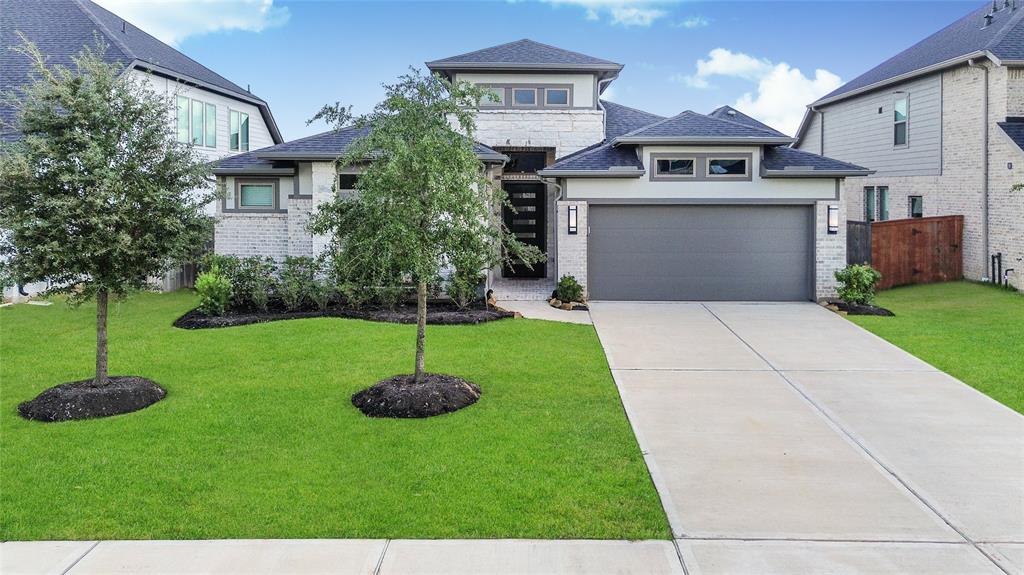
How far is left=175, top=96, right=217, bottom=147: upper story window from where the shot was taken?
23172 mm

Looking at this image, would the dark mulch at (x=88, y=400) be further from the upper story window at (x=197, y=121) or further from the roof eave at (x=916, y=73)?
the roof eave at (x=916, y=73)

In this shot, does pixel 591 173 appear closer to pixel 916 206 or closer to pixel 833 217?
pixel 833 217

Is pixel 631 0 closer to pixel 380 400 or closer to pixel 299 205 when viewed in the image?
pixel 299 205

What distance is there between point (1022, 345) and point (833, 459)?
7307mm

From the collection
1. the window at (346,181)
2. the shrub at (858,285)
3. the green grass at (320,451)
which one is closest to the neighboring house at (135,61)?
the window at (346,181)

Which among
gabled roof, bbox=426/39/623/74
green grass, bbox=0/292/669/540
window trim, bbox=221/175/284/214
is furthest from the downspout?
window trim, bbox=221/175/284/214

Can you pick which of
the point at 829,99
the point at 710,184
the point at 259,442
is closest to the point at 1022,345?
the point at 710,184

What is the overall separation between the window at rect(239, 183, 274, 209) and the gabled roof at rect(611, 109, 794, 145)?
7708 millimetres

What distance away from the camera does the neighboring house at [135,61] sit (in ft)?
72.2

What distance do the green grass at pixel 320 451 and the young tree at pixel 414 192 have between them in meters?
1.57

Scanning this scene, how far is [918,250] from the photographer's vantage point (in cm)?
2064

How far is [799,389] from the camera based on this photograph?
10469 millimetres

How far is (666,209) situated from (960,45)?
33.9ft

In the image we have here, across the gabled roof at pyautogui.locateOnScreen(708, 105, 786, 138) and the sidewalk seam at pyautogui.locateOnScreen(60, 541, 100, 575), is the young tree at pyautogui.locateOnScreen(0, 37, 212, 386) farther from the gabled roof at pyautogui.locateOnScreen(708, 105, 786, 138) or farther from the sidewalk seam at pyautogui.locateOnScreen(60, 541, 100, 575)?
the gabled roof at pyautogui.locateOnScreen(708, 105, 786, 138)
